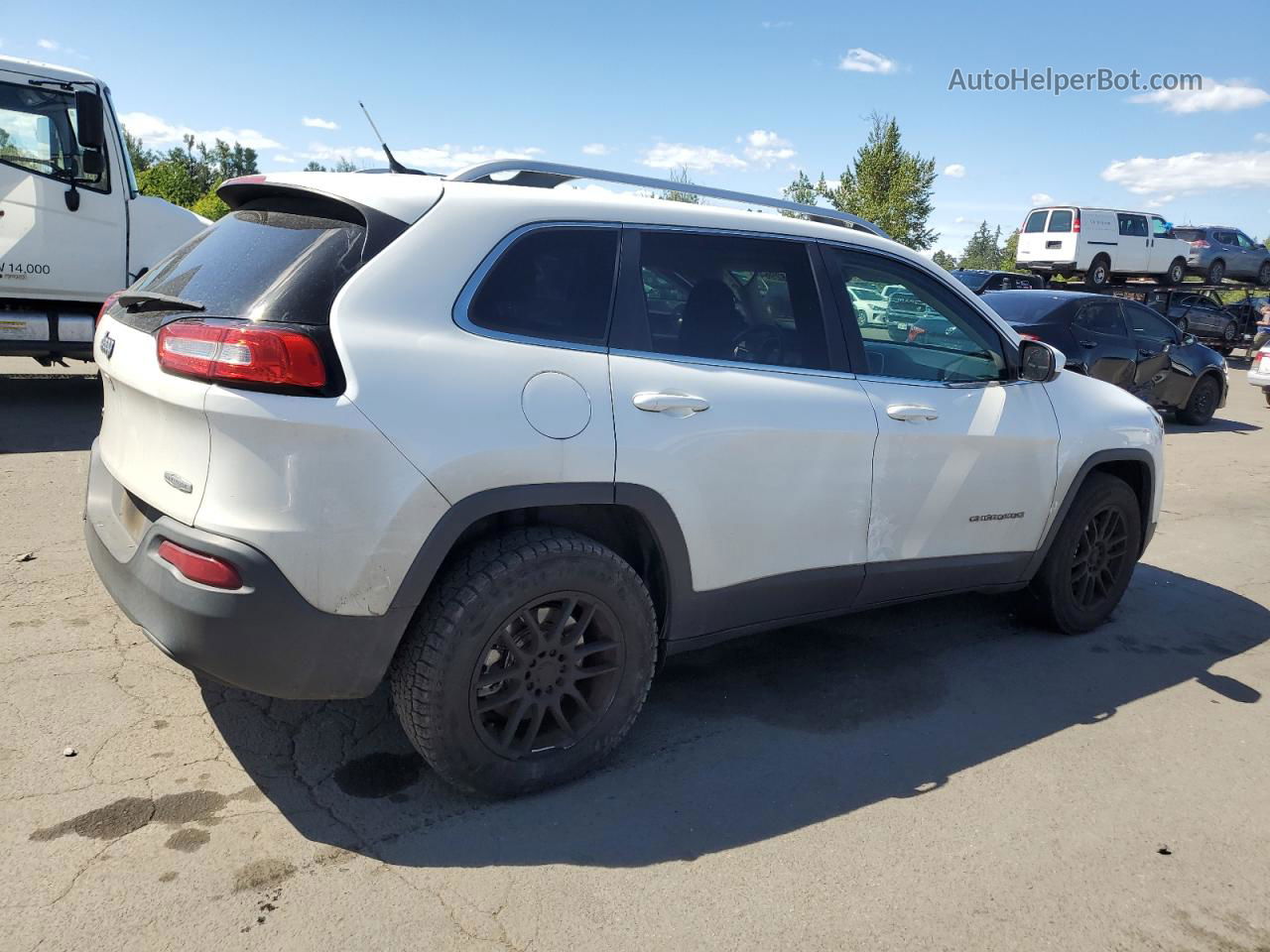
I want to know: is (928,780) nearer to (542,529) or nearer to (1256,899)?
(1256,899)

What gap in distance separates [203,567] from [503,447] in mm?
847

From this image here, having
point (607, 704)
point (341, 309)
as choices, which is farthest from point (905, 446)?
point (341, 309)

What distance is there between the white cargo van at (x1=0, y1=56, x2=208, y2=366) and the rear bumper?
7.07m

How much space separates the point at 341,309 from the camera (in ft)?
8.69

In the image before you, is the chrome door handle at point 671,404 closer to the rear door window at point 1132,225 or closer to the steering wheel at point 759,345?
the steering wheel at point 759,345

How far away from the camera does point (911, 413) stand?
3.76 meters

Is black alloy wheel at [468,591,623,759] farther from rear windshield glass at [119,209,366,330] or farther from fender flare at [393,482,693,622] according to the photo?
rear windshield glass at [119,209,366,330]

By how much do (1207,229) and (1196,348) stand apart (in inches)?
831


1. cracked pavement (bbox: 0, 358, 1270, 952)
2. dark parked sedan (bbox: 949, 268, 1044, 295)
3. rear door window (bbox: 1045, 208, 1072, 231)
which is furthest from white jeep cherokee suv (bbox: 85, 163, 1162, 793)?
rear door window (bbox: 1045, 208, 1072, 231)

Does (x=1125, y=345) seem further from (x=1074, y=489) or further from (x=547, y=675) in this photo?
(x=547, y=675)

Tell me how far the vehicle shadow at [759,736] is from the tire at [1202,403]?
933cm

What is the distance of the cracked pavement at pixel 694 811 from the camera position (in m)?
2.50

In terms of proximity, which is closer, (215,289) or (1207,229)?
(215,289)

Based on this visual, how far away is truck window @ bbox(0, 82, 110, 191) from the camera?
8.39m
